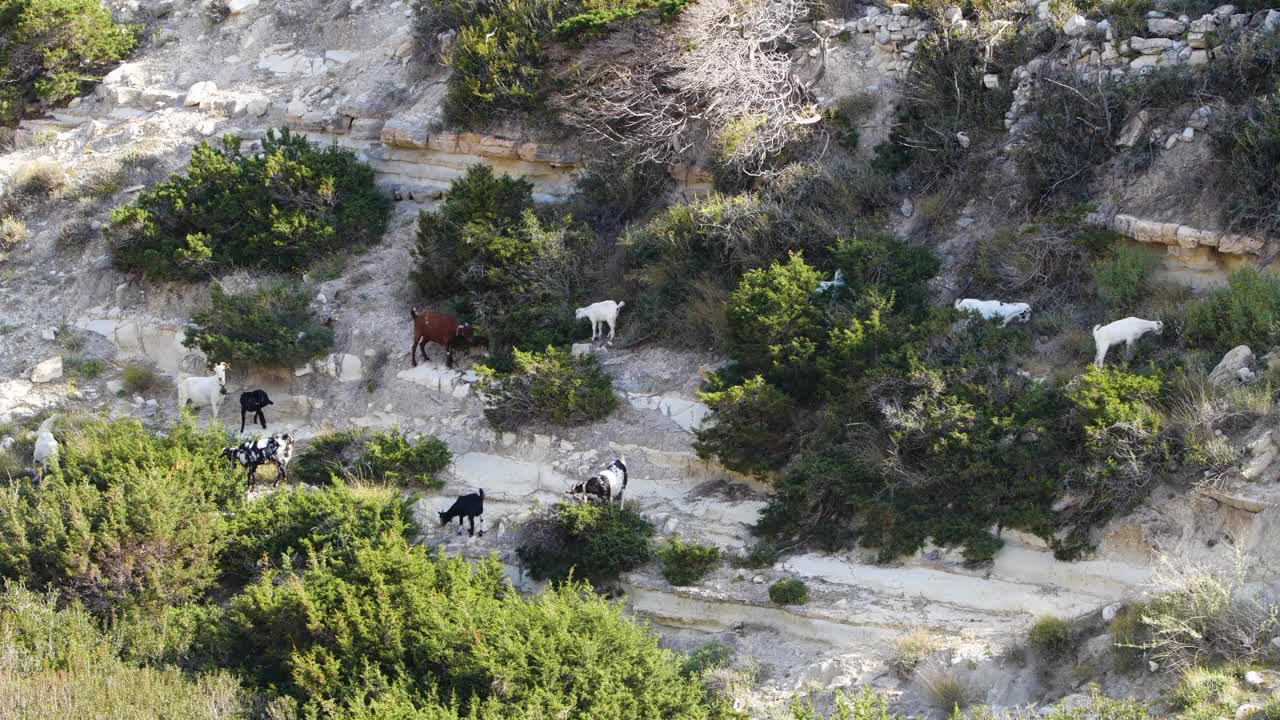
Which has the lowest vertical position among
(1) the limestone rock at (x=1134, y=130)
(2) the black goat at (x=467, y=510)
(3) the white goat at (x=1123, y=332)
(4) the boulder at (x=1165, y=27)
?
(2) the black goat at (x=467, y=510)

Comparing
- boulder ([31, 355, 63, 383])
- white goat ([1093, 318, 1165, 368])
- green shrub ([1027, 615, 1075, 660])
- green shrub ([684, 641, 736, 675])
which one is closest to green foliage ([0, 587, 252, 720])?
green shrub ([684, 641, 736, 675])

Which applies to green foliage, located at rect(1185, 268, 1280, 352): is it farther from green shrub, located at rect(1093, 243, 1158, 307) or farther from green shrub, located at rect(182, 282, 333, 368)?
green shrub, located at rect(182, 282, 333, 368)

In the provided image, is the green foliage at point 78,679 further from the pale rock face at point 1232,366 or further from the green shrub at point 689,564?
the pale rock face at point 1232,366

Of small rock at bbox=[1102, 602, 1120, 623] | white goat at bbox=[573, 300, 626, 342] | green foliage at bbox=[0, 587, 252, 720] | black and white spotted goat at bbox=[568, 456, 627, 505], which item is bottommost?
green foliage at bbox=[0, 587, 252, 720]

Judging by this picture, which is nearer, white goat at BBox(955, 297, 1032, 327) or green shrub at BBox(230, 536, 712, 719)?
green shrub at BBox(230, 536, 712, 719)

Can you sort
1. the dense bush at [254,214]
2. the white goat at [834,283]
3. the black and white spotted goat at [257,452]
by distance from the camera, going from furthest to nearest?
the dense bush at [254,214] → the black and white spotted goat at [257,452] → the white goat at [834,283]

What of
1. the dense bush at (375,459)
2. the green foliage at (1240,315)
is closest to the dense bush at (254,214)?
the dense bush at (375,459)

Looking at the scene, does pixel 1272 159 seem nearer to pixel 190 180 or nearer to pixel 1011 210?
pixel 1011 210
